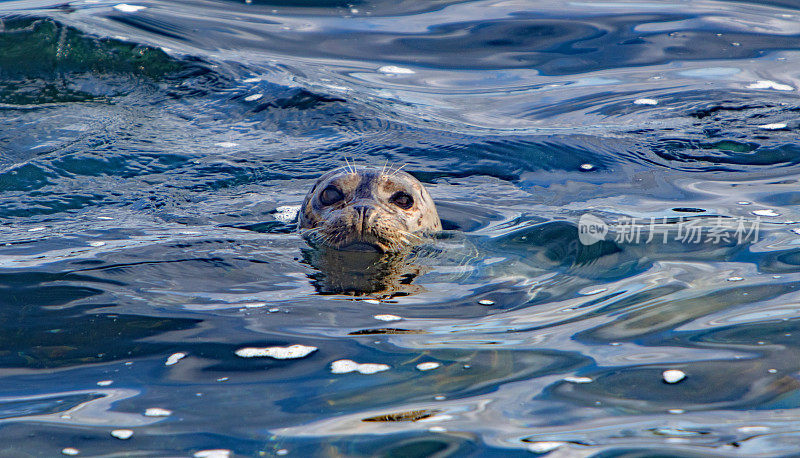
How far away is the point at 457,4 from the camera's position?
12766 mm

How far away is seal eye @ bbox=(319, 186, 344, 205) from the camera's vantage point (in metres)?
6.06

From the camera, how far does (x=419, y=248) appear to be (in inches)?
232

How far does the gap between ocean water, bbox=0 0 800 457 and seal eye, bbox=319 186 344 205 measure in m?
0.46

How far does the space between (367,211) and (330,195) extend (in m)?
0.63

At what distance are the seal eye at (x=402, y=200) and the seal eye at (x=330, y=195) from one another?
360 millimetres

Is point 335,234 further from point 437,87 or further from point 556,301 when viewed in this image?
point 437,87

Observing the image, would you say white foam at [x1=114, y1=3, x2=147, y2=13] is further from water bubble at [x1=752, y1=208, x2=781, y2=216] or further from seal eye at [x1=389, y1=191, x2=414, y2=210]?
water bubble at [x1=752, y1=208, x2=781, y2=216]

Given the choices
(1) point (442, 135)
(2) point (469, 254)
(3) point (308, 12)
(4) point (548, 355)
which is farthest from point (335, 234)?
(3) point (308, 12)

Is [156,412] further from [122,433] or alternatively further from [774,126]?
[774,126]

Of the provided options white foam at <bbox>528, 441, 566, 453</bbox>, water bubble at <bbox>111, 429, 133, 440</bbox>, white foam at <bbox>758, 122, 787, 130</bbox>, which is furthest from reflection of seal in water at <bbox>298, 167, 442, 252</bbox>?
white foam at <bbox>758, 122, 787, 130</bbox>

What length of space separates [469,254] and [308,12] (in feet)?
25.3

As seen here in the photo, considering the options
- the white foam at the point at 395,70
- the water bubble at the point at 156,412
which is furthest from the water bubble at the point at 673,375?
the white foam at the point at 395,70

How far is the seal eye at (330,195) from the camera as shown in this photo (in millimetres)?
6062

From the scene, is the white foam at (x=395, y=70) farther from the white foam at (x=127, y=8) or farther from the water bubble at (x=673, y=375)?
the water bubble at (x=673, y=375)
